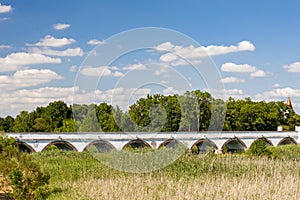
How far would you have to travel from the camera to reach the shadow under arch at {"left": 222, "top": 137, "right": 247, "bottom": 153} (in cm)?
4047

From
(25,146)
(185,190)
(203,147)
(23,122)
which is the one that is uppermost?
(23,122)

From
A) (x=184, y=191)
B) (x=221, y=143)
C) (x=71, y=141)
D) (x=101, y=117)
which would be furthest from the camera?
(x=221, y=143)

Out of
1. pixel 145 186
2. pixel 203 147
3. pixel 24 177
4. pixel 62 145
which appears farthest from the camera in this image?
pixel 62 145

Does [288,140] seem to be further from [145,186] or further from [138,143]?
[145,186]

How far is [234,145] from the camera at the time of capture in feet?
142

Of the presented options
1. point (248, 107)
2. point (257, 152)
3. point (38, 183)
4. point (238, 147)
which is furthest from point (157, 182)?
point (248, 107)

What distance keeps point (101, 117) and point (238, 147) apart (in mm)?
32668

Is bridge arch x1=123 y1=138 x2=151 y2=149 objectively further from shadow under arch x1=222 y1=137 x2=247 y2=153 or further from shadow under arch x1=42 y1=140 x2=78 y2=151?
shadow under arch x1=222 y1=137 x2=247 y2=153

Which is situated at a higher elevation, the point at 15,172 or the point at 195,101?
the point at 195,101

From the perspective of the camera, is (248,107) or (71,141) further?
(248,107)

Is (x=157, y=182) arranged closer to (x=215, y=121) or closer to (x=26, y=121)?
(x=215, y=121)

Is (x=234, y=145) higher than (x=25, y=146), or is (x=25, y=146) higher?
(x=25, y=146)

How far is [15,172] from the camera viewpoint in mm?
8930

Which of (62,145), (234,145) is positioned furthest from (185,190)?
(234,145)
